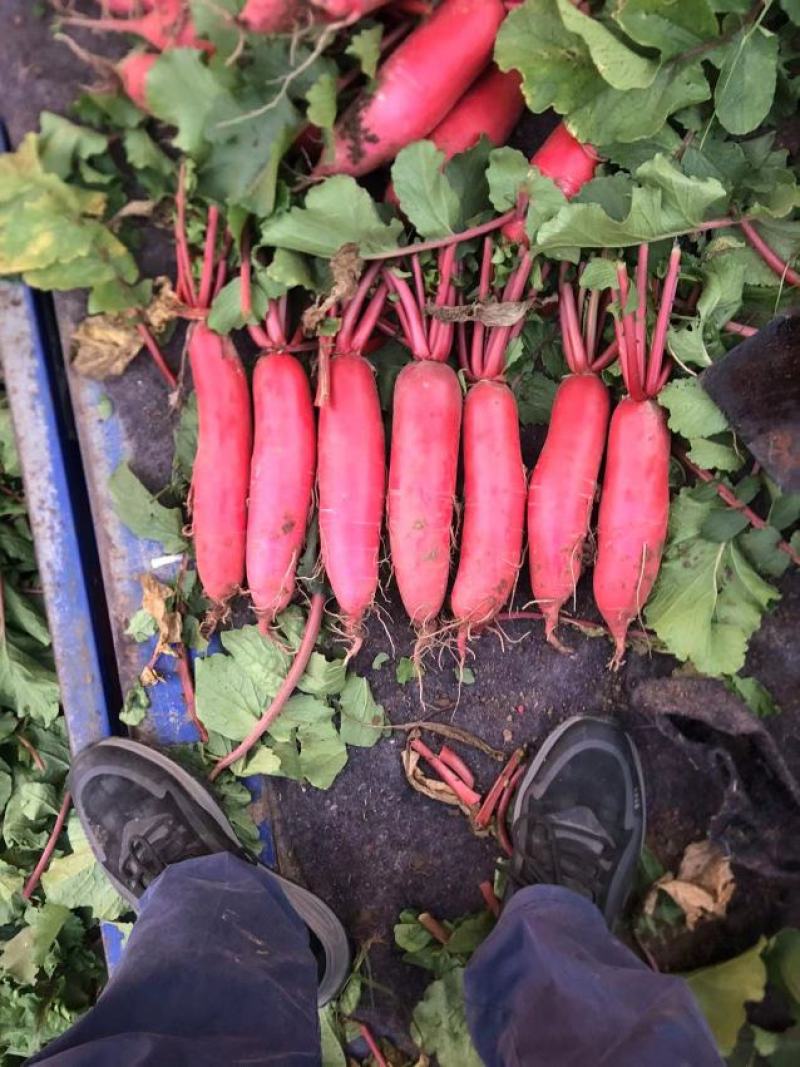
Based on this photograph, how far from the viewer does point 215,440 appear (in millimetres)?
1667

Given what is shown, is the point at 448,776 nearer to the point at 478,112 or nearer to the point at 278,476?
→ the point at 278,476

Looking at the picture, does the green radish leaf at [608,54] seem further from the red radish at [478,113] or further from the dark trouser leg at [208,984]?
the dark trouser leg at [208,984]

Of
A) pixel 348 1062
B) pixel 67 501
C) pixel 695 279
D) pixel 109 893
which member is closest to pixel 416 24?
pixel 695 279

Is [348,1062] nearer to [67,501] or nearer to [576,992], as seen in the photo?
[576,992]

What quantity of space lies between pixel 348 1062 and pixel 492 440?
1675 mm

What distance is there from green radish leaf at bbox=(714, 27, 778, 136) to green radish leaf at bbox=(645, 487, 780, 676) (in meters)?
0.76

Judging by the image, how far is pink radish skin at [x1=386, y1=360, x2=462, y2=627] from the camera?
165 centimetres

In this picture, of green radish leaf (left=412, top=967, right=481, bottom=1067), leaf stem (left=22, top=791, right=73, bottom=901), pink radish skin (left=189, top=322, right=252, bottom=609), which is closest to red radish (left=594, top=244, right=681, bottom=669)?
pink radish skin (left=189, top=322, right=252, bottom=609)

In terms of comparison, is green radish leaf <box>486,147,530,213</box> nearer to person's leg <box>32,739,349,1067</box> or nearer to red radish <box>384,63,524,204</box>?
red radish <box>384,63,524,204</box>

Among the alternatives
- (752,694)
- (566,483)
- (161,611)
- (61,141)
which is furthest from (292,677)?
(61,141)

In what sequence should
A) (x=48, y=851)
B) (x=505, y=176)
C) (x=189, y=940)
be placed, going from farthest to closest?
(x=48, y=851) → (x=505, y=176) → (x=189, y=940)

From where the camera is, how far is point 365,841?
6.37ft

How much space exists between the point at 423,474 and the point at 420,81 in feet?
2.50

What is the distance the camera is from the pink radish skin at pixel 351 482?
5.41 ft
